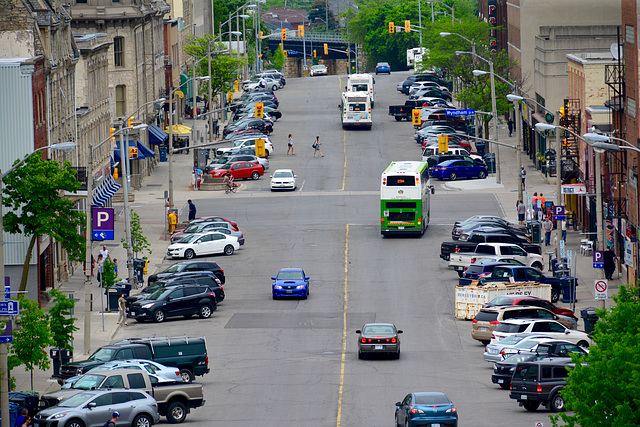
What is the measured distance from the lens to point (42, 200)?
46.6 m

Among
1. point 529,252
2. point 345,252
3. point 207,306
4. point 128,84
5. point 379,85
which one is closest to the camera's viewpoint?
point 207,306

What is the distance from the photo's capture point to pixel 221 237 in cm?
6694

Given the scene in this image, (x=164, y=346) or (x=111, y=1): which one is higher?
(x=111, y=1)

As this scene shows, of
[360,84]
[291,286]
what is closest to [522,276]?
[291,286]

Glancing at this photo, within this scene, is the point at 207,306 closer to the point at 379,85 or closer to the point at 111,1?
the point at 111,1

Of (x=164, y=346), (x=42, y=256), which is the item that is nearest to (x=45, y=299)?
(x=42, y=256)

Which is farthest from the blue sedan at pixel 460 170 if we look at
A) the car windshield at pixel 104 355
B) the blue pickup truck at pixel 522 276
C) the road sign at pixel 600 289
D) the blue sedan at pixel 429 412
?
the blue sedan at pixel 429 412

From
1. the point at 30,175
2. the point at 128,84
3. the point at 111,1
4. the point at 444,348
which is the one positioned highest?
the point at 111,1

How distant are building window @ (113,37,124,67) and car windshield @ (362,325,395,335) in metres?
55.5

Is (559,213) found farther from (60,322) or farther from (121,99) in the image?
(121,99)

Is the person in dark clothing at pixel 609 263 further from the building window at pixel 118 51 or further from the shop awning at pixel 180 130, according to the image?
the shop awning at pixel 180 130

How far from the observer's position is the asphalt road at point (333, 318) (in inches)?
1460

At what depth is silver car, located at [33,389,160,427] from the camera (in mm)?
33219

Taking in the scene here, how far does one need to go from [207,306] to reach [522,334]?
15846 millimetres
